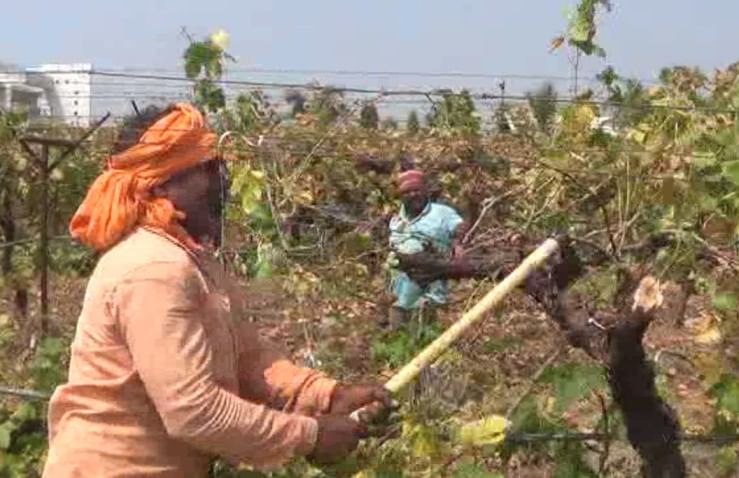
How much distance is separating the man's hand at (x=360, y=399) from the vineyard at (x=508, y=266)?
0.13 meters

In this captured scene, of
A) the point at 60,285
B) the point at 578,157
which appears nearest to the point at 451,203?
the point at 60,285

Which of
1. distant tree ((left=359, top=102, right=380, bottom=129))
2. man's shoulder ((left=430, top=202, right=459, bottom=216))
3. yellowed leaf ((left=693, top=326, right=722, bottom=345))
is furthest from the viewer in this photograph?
man's shoulder ((left=430, top=202, right=459, bottom=216))

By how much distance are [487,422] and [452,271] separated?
0.49m

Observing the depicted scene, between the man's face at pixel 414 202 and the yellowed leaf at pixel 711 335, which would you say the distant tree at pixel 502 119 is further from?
the yellowed leaf at pixel 711 335

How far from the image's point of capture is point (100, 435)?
3074 mm

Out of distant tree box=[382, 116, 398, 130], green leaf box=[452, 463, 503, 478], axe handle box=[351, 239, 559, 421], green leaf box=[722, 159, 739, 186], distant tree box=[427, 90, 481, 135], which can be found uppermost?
distant tree box=[427, 90, 481, 135]

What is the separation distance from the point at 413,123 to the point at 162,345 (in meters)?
3.11

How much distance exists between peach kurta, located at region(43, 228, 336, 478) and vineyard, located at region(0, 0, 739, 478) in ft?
1.44

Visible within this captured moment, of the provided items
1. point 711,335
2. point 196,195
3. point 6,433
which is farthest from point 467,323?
point 6,433

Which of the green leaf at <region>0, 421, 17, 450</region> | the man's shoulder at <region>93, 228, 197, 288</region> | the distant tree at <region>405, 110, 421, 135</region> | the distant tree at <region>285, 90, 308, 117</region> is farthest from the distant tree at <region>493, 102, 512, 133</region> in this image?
the man's shoulder at <region>93, 228, 197, 288</region>

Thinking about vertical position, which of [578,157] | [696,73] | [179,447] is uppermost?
[696,73]

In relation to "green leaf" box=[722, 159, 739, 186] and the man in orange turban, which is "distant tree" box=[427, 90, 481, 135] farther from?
the man in orange turban

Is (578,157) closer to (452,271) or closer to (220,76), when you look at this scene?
(452,271)

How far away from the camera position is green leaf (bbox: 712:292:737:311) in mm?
3930
